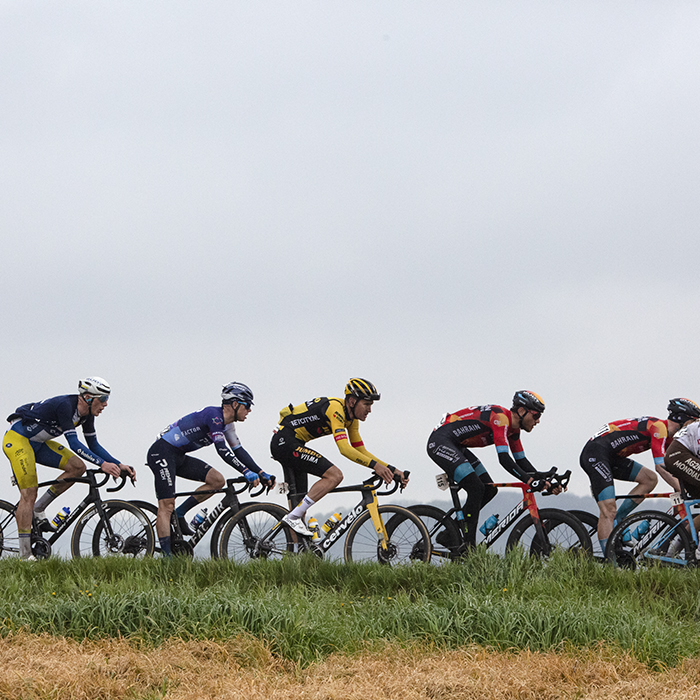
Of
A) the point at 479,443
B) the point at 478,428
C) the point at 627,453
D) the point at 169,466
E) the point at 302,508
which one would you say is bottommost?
the point at 302,508

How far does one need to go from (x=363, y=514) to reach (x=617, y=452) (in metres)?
3.94

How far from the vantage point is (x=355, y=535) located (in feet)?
39.2

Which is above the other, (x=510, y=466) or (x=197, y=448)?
(x=197, y=448)

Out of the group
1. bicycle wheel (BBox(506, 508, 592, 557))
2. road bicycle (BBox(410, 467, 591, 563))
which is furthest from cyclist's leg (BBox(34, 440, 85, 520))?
bicycle wheel (BBox(506, 508, 592, 557))

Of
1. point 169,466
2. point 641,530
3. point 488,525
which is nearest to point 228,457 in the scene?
point 169,466

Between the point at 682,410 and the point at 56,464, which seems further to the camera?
the point at 56,464

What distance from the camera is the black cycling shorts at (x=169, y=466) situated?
12.8 metres

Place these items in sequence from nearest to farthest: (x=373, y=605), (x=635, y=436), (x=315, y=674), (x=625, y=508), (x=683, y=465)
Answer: (x=315, y=674), (x=373, y=605), (x=683, y=465), (x=635, y=436), (x=625, y=508)

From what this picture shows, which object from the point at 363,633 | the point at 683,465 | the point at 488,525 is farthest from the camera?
the point at 488,525

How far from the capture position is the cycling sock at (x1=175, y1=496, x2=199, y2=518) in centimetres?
1288

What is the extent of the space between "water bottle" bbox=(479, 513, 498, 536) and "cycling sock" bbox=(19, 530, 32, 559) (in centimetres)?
699

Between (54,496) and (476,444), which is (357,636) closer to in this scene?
(476,444)

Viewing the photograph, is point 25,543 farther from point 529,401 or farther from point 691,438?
point 691,438

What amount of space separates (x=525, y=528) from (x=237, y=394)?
14.4ft
